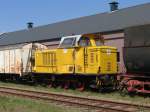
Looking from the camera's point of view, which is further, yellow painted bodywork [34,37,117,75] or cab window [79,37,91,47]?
cab window [79,37,91,47]

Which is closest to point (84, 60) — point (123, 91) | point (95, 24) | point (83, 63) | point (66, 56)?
point (83, 63)

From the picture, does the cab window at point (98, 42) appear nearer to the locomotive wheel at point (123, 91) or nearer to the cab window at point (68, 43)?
the cab window at point (68, 43)

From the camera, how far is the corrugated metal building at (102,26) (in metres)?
28.6

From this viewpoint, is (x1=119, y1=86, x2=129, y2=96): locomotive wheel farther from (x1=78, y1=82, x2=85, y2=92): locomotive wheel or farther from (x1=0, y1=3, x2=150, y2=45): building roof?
(x1=0, y1=3, x2=150, y2=45): building roof

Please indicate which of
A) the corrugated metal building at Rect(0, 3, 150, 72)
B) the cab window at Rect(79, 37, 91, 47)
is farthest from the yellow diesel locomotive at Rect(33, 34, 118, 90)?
the corrugated metal building at Rect(0, 3, 150, 72)

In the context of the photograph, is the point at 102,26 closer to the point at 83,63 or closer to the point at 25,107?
the point at 83,63

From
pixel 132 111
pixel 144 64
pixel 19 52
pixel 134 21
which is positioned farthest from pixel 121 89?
pixel 19 52

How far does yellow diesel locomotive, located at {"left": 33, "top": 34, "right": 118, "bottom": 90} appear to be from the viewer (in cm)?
2058

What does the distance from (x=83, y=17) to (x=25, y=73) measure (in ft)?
43.9

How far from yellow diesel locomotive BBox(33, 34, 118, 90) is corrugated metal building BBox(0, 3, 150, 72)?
2.71 meters

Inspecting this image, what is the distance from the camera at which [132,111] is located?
43.1 ft

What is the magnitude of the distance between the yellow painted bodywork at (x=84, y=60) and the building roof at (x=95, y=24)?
13.2 feet

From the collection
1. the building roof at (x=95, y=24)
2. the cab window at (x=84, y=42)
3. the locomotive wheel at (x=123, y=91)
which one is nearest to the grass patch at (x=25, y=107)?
the locomotive wheel at (x=123, y=91)

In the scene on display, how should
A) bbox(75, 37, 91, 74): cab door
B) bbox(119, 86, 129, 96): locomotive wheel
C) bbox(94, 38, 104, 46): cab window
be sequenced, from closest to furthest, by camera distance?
bbox(119, 86, 129, 96): locomotive wheel → bbox(75, 37, 91, 74): cab door → bbox(94, 38, 104, 46): cab window
